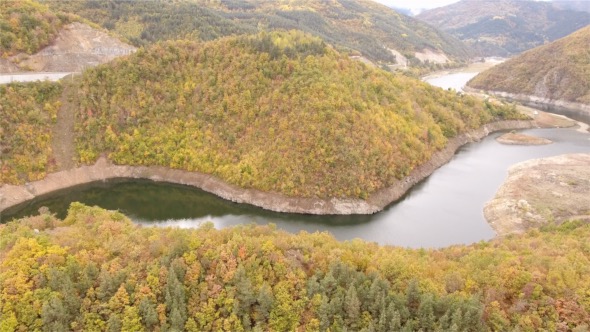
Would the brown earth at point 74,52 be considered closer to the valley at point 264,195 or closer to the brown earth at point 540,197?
the valley at point 264,195

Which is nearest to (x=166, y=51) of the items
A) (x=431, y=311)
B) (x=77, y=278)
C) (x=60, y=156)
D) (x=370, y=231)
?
(x=60, y=156)

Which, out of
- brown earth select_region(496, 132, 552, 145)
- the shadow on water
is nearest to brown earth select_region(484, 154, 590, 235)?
the shadow on water

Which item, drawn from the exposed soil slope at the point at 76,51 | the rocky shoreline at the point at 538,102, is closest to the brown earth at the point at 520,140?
the rocky shoreline at the point at 538,102

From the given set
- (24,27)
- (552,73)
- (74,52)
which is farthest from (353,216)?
(552,73)

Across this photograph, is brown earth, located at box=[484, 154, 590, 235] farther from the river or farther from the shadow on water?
the shadow on water

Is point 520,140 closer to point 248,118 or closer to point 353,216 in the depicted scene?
point 353,216

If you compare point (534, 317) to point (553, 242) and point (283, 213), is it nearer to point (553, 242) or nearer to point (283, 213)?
point (553, 242)
